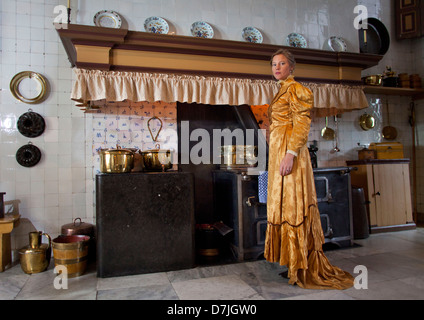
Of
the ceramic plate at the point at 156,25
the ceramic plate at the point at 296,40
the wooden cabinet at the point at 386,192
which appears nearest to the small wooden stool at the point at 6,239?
the ceramic plate at the point at 156,25

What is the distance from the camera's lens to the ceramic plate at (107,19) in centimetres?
403

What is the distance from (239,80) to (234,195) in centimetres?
148

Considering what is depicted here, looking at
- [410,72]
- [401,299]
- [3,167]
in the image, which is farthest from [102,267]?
[410,72]

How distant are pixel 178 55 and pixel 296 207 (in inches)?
90.6

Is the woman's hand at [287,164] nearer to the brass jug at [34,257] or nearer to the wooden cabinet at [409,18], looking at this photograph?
the brass jug at [34,257]

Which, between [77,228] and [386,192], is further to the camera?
[386,192]

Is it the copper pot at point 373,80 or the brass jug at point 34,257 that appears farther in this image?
the copper pot at point 373,80

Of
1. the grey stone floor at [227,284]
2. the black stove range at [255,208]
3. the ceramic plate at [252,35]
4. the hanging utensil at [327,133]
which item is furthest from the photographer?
the hanging utensil at [327,133]

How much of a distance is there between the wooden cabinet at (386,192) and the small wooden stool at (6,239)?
485 centimetres

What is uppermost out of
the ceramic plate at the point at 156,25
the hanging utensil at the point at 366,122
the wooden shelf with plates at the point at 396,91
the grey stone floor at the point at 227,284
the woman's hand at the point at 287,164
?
the ceramic plate at the point at 156,25

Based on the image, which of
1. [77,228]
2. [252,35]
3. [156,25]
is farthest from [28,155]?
[252,35]

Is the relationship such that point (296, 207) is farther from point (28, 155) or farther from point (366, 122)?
point (366, 122)

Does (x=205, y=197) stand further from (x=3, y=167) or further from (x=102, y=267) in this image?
(x=3, y=167)

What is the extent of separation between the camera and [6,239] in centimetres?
353
